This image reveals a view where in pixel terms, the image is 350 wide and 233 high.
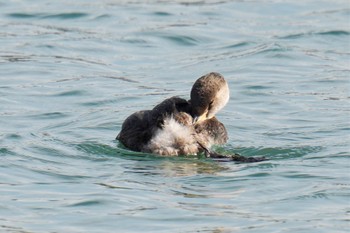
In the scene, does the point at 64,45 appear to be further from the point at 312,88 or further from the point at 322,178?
the point at 322,178

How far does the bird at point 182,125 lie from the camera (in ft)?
34.4

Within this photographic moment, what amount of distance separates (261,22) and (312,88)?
412 centimetres

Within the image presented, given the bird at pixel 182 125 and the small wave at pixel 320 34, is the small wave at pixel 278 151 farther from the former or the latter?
the small wave at pixel 320 34

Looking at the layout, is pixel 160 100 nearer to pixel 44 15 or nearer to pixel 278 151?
pixel 278 151

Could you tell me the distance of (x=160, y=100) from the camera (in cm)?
1412

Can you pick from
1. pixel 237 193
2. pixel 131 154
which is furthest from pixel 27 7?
pixel 237 193

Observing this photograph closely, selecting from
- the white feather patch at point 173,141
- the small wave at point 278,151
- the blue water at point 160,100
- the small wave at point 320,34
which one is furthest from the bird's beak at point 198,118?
the small wave at point 320,34

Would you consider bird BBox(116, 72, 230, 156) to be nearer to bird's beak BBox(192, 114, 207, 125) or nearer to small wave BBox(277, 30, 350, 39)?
bird's beak BBox(192, 114, 207, 125)

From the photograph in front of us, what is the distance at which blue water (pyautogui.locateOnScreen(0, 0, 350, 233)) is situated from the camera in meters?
9.34

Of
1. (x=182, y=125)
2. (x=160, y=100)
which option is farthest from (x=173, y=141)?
(x=160, y=100)

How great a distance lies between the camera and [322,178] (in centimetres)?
1035

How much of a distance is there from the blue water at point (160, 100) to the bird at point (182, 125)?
132 millimetres

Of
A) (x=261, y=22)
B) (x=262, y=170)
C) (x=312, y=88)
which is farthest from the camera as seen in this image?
(x=261, y=22)

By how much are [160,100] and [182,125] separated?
3620 mm
